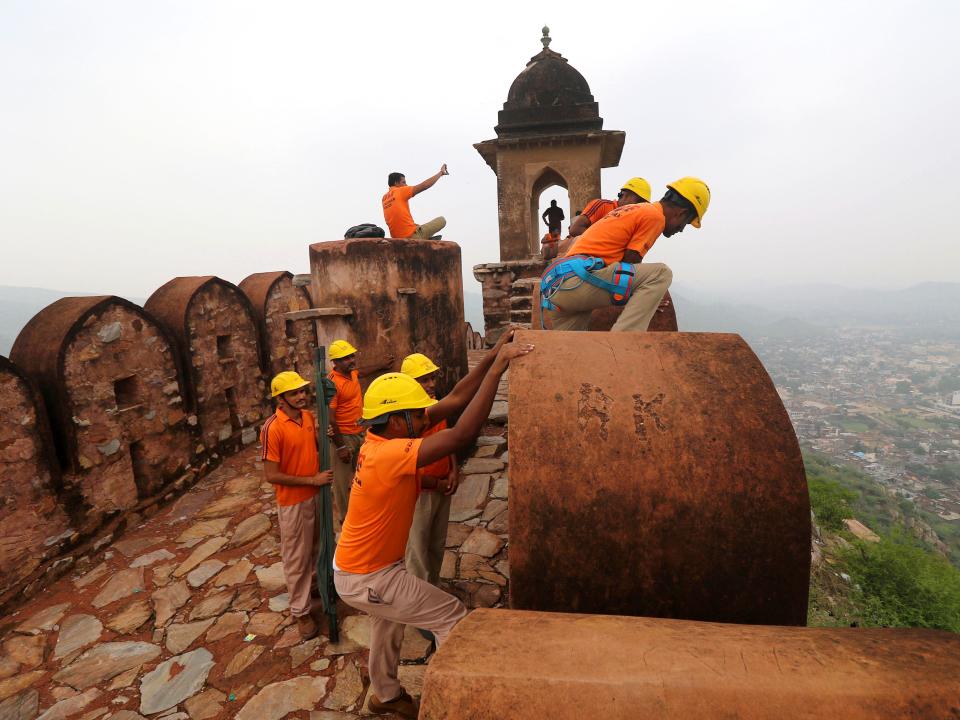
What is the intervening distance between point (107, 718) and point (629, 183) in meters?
4.64

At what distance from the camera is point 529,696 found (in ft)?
3.37

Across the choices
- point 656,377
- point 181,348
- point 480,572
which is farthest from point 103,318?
point 656,377

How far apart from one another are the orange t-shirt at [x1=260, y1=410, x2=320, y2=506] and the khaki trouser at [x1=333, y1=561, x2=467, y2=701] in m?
1.03

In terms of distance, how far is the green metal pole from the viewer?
3342 mm

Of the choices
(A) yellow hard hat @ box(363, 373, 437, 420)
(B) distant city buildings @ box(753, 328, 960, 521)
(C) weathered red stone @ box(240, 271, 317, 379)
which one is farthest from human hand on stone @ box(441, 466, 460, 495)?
(B) distant city buildings @ box(753, 328, 960, 521)

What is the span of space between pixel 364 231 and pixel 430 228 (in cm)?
154

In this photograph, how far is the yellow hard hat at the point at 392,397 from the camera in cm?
244

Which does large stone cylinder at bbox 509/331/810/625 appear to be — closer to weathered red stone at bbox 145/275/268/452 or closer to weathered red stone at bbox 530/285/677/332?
weathered red stone at bbox 530/285/677/332

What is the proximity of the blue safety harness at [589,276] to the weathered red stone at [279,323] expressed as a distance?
16.2 feet

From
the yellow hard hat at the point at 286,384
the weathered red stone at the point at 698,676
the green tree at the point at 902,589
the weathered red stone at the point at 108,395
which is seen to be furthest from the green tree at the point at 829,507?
the weathered red stone at the point at 108,395

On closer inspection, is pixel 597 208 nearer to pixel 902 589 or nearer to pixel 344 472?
pixel 344 472

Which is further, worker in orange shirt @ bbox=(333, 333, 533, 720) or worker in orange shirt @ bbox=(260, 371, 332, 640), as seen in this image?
worker in orange shirt @ bbox=(260, 371, 332, 640)

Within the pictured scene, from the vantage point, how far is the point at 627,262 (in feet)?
9.50

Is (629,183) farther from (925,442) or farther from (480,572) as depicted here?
(925,442)
